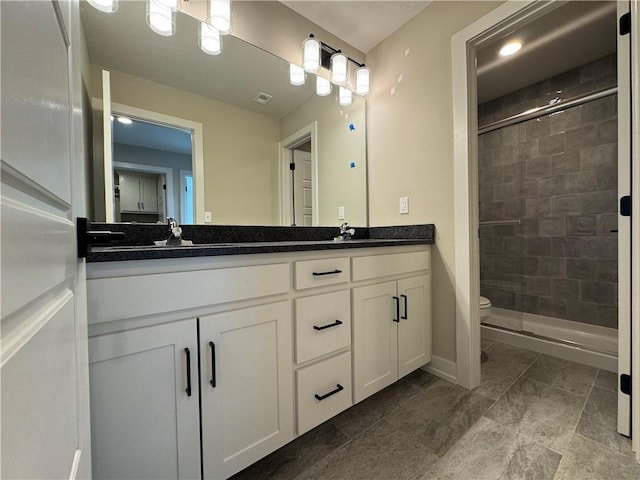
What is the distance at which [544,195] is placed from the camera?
2553mm

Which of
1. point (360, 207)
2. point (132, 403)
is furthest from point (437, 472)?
point (360, 207)

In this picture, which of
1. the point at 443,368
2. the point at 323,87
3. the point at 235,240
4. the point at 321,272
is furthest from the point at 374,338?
the point at 323,87

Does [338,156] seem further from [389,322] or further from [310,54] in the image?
[389,322]

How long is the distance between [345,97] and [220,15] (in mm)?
972

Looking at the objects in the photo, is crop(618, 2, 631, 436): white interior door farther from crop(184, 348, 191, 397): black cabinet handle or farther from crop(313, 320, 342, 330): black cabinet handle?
crop(184, 348, 191, 397): black cabinet handle

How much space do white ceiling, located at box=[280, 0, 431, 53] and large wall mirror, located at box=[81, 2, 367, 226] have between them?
39cm

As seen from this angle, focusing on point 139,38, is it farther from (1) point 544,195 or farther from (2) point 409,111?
(1) point 544,195

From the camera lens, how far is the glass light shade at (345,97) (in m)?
2.03

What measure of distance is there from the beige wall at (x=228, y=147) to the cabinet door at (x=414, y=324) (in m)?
0.92

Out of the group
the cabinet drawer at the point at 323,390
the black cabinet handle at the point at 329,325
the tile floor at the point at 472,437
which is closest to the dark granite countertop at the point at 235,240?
the black cabinet handle at the point at 329,325

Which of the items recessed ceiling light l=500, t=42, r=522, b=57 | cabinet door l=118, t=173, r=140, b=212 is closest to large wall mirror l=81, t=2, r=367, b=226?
cabinet door l=118, t=173, r=140, b=212

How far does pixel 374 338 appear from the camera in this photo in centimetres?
137

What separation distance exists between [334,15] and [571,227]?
266 cm

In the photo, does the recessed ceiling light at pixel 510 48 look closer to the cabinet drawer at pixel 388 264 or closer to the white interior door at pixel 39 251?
the cabinet drawer at pixel 388 264
